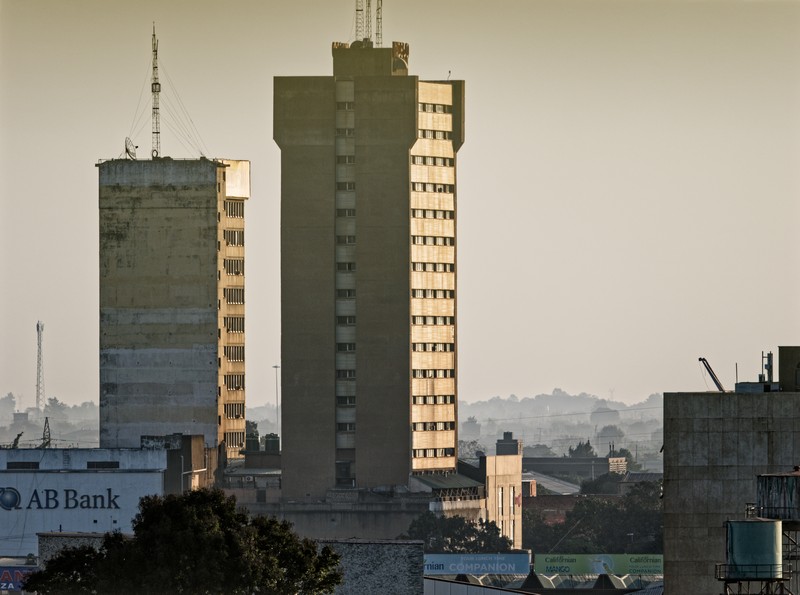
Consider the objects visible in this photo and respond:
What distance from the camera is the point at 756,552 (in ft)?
305

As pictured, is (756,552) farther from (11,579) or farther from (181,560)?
(11,579)

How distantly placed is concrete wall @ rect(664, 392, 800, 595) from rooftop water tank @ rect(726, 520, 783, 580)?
31.4m

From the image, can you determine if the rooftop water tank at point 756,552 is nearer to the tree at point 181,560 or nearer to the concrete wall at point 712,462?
the tree at point 181,560

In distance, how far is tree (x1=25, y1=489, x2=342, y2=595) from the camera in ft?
356

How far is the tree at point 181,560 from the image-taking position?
109 metres

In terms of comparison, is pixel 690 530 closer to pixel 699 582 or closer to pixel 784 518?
pixel 699 582

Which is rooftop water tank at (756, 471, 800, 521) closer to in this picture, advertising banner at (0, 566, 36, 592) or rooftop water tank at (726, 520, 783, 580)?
rooftop water tank at (726, 520, 783, 580)

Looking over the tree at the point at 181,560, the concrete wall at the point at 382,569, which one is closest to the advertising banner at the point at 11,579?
the concrete wall at the point at 382,569

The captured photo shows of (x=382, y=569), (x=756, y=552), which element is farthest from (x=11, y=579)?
(x=756, y=552)

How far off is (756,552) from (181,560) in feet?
94.4

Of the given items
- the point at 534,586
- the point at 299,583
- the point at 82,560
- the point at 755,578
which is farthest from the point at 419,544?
the point at 534,586

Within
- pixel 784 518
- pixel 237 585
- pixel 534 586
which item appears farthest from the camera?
pixel 534 586

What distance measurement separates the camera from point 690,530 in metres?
126

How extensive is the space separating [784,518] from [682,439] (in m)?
24.0
